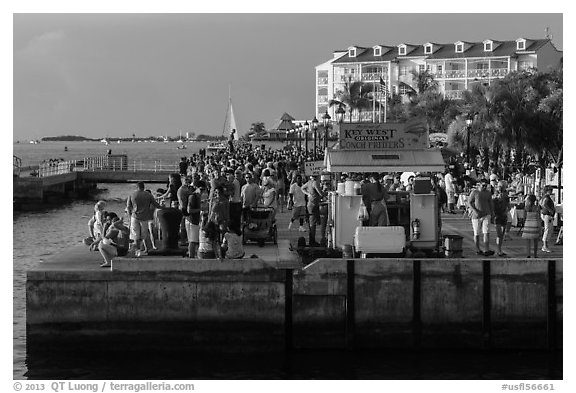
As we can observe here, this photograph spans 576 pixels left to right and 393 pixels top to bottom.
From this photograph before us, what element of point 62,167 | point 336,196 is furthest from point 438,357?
point 62,167

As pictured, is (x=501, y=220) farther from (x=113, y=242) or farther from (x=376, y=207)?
(x=113, y=242)

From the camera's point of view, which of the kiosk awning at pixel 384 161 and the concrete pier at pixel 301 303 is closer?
the concrete pier at pixel 301 303

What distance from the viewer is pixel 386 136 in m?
22.6

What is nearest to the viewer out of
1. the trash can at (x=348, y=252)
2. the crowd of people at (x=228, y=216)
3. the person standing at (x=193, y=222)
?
the crowd of people at (x=228, y=216)

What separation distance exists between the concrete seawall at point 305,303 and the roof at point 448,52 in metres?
102

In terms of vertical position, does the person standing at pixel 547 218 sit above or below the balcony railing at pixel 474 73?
below

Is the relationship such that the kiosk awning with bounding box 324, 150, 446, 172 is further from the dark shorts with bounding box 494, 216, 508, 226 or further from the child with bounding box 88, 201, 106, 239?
the child with bounding box 88, 201, 106, 239

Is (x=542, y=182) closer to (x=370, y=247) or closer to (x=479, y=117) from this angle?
(x=479, y=117)

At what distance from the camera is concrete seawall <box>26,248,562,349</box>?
757 inches

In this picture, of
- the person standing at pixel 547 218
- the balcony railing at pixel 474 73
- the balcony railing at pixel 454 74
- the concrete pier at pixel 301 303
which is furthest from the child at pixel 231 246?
the balcony railing at pixel 454 74

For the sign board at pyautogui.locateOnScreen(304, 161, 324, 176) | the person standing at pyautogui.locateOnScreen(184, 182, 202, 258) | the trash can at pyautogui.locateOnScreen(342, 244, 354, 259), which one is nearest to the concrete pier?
the trash can at pyautogui.locateOnScreen(342, 244, 354, 259)

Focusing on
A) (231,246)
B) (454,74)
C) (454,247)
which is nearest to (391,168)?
(454,247)

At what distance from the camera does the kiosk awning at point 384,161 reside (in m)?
22.0

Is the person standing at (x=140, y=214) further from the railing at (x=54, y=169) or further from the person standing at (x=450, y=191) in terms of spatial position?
the railing at (x=54, y=169)
